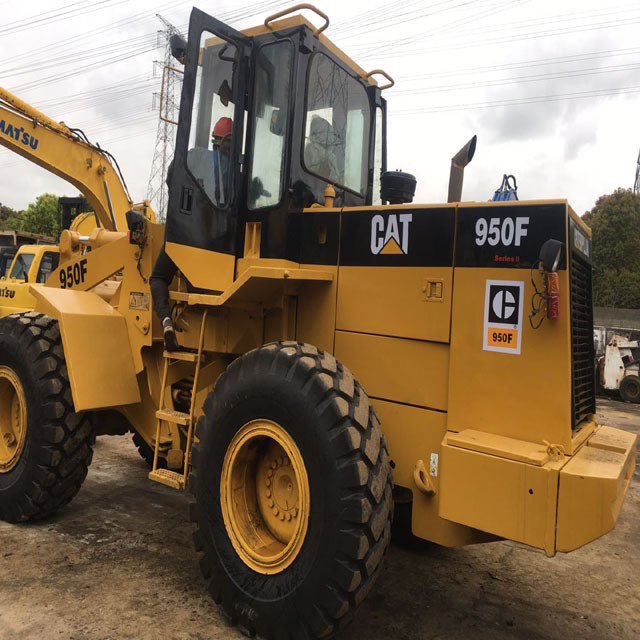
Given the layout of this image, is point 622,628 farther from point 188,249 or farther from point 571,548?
Result: point 188,249

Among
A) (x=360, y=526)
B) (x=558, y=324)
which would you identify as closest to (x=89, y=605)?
(x=360, y=526)

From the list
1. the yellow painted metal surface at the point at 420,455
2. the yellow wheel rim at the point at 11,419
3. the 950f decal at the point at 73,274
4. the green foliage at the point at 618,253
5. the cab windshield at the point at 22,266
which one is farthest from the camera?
the green foliage at the point at 618,253

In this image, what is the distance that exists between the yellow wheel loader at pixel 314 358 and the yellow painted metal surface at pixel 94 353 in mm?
16

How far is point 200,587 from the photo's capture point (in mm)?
3441

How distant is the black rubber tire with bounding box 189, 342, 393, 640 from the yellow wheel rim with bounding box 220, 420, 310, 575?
47 mm

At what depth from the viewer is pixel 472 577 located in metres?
3.92

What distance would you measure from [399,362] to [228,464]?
3.58 ft

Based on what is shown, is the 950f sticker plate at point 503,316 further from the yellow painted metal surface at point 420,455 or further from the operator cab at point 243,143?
the operator cab at point 243,143

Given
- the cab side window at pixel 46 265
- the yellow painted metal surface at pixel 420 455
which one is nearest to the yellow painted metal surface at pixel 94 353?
the yellow painted metal surface at pixel 420 455

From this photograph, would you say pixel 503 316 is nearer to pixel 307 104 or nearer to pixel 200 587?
→ pixel 307 104

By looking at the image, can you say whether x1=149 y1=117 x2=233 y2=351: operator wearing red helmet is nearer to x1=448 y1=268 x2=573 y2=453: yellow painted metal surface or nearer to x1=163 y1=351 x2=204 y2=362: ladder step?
x1=163 y1=351 x2=204 y2=362: ladder step

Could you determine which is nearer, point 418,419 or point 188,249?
point 418,419

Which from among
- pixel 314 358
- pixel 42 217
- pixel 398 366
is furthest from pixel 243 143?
pixel 42 217

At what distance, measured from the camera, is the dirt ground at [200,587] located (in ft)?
10.0
